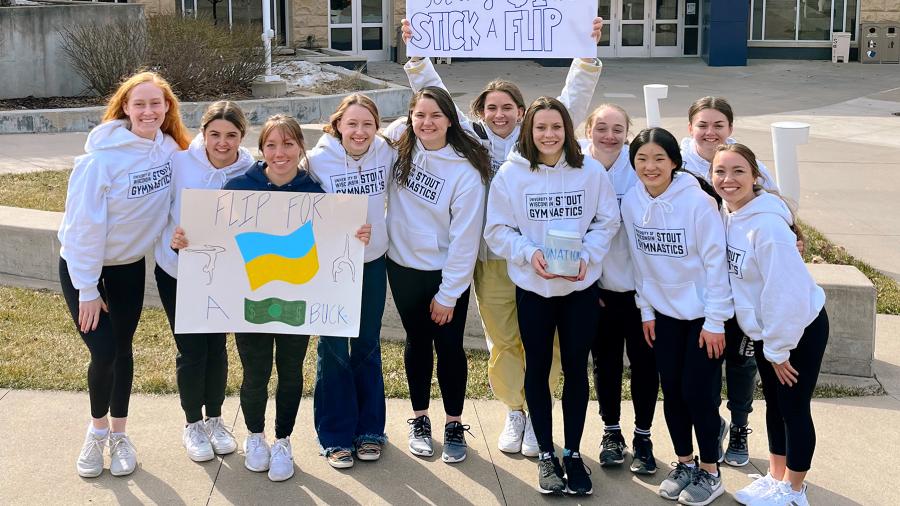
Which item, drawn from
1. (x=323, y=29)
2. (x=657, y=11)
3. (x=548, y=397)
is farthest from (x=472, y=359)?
(x=657, y=11)

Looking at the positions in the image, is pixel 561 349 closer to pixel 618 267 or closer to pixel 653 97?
pixel 618 267

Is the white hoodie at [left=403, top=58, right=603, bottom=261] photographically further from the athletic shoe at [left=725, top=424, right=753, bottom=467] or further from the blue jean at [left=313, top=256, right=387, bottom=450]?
the athletic shoe at [left=725, top=424, right=753, bottom=467]

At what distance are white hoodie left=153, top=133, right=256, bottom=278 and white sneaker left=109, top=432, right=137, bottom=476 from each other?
0.78 metres

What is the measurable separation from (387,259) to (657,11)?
77.1 ft

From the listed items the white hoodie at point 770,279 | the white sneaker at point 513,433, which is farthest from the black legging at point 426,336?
the white hoodie at point 770,279

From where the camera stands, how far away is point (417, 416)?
16.0ft

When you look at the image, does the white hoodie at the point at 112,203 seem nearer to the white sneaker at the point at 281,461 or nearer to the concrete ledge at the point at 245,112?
the white sneaker at the point at 281,461

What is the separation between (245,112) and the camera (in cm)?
1366

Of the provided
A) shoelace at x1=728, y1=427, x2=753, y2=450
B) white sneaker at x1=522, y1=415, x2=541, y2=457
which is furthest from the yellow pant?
shoelace at x1=728, y1=427, x2=753, y2=450

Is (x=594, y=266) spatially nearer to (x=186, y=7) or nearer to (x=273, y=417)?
(x=273, y=417)

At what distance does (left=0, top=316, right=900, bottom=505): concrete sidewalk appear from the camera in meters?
4.35

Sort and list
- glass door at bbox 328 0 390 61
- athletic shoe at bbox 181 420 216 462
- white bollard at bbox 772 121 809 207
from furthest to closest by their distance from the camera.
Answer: glass door at bbox 328 0 390 61 < white bollard at bbox 772 121 809 207 < athletic shoe at bbox 181 420 216 462

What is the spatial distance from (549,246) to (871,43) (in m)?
23.0

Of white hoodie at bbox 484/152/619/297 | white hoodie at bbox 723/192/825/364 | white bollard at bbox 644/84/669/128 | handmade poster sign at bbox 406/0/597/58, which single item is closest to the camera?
white hoodie at bbox 723/192/825/364
